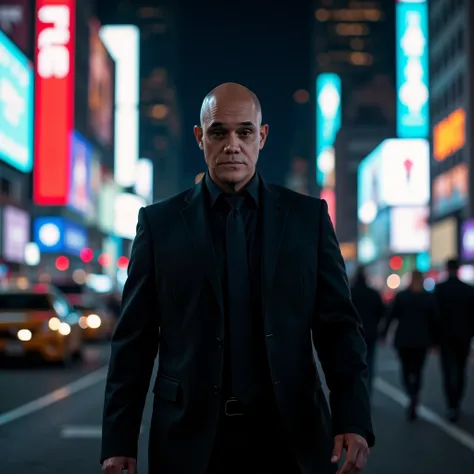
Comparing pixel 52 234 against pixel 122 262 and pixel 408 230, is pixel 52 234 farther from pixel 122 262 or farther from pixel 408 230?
pixel 408 230

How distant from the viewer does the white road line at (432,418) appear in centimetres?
1157

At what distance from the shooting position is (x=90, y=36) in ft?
349

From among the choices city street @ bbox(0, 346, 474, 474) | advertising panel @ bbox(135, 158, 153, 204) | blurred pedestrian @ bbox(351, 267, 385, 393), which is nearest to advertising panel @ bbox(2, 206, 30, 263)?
city street @ bbox(0, 346, 474, 474)

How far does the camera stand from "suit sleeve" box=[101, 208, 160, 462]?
3.66 meters

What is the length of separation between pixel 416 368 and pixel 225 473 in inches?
413

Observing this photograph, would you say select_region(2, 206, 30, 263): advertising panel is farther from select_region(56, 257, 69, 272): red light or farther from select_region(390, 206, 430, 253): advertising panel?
select_region(390, 206, 430, 253): advertising panel

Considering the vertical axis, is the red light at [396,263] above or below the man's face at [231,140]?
below

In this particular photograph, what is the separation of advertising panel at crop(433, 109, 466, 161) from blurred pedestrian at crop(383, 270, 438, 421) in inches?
2545

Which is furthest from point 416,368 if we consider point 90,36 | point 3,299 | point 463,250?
point 90,36

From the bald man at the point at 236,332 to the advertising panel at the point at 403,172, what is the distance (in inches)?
4003

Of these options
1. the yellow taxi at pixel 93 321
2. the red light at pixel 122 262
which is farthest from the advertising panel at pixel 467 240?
the red light at pixel 122 262

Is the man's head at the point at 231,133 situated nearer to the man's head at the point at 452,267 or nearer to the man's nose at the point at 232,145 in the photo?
the man's nose at the point at 232,145

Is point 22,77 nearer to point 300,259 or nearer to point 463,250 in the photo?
point 463,250

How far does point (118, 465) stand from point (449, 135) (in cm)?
8161
